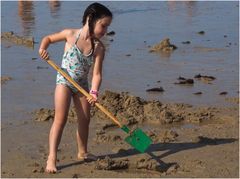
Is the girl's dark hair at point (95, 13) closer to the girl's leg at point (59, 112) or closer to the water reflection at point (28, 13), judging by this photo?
the girl's leg at point (59, 112)

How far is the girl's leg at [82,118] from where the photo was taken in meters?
4.76

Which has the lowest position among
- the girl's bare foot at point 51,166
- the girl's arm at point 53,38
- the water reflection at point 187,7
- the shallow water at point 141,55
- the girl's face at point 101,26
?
the water reflection at point 187,7

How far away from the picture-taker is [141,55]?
9258mm

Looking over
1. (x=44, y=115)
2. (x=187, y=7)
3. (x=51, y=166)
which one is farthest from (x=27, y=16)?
(x=51, y=166)

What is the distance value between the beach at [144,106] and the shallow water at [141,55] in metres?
0.01

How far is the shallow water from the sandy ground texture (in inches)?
21.4

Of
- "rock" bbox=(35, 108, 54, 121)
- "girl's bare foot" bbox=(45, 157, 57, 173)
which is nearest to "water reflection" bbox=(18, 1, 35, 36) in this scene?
"rock" bbox=(35, 108, 54, 121)

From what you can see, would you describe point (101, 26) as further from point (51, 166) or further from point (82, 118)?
point (51, 166)

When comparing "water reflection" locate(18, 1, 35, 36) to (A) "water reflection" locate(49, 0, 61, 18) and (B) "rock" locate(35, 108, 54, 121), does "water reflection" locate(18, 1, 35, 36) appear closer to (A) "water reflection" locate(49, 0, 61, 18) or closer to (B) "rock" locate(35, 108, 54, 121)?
(A) "water reflection" locate(49, 0, 61, 18)

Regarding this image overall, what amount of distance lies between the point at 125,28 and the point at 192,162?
7.98 metres

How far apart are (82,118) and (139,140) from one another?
52cm

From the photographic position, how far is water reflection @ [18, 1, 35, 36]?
12166mm

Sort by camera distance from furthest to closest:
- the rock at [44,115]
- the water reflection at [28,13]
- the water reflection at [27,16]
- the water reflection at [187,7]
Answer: the water reflection at [187,7] < the water reflection at [28,13] < the water reflection at [27,16] < the rock at [44,115]

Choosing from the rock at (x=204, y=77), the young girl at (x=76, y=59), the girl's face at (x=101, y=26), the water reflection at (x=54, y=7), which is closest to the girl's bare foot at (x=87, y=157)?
the young girl at (x=76, y=59)
